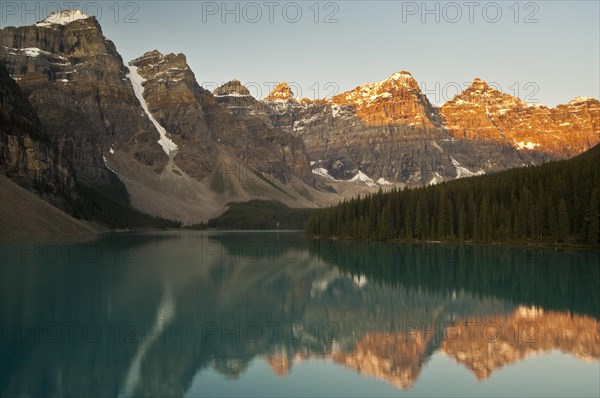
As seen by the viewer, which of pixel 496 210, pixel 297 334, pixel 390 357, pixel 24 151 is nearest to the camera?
pixel 390 357

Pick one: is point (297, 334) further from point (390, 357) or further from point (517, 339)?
point (517, 339)

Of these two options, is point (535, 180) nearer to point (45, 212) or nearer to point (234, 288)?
point (234, 288)

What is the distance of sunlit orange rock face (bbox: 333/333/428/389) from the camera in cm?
2398

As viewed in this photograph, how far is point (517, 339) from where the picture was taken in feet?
98.7

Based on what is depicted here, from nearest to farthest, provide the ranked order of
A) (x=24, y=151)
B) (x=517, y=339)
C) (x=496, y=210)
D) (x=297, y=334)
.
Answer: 1. (x=517, y=339)
2. (x=297, y=334)
3. (x=496, y=210)
4. (x=24, y=151)

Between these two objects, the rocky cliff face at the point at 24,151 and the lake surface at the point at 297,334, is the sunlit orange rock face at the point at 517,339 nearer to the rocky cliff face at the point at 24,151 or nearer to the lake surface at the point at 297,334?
the lake surface at the point at 297,334

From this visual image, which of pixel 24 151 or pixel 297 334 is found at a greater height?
pixel 24 151

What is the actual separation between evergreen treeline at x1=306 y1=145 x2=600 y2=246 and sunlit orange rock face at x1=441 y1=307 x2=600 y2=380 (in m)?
66.2

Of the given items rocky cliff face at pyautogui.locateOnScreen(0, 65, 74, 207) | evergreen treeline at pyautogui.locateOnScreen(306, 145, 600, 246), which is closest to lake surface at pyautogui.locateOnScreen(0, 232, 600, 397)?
evergreen treeline at pyautogui.locateOnScreen(306, 145, 600, 246)

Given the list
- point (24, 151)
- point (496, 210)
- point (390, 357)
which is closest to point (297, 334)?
point (390, 357)

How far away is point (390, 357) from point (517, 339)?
7741 millimetres

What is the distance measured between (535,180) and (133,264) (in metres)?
81.8

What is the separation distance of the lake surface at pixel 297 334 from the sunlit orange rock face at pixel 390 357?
0.26 ft

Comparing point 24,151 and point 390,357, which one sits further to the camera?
point 24,151
